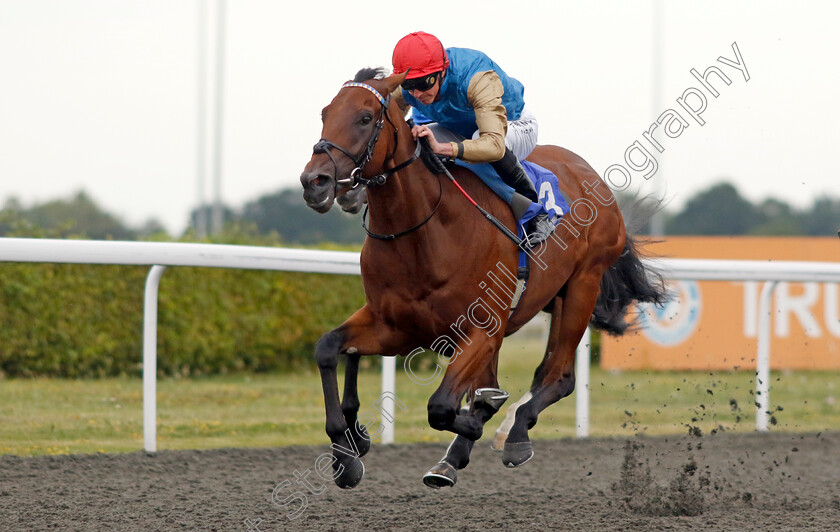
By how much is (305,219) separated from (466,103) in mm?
14137

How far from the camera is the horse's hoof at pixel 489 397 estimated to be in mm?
3812

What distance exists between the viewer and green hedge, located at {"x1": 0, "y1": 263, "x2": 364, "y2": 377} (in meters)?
7.44

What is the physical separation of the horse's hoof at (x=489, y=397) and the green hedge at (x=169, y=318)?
3843mm

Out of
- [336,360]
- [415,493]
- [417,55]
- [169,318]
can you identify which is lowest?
[169,318]

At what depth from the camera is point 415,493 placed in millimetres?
4648

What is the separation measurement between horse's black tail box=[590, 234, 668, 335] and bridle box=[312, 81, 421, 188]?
1.86 m

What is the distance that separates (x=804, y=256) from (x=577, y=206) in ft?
24.1

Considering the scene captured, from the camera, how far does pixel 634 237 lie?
5.27 metres

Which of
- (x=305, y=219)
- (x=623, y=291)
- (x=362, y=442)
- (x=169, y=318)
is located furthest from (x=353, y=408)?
(x=305, y=219)

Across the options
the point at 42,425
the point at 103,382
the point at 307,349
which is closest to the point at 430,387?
the point at 307,349

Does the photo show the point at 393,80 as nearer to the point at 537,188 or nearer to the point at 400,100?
the point at 400,100

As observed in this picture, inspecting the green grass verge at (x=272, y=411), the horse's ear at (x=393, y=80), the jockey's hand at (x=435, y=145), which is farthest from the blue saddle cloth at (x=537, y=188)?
the green grass verge at (x=272, y=411)

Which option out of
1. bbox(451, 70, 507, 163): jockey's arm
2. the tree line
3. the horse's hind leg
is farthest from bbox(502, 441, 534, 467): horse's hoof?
the tree line

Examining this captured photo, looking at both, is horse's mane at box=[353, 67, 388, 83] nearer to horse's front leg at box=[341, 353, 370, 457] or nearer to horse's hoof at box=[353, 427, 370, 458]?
horse's front leg at box=[341, 353, 370, 457]
